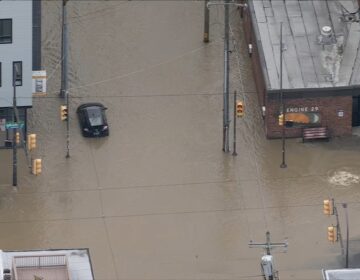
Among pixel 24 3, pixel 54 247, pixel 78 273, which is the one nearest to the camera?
pixel 78 273

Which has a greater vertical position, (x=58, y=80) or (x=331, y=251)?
(x=58, y=80)

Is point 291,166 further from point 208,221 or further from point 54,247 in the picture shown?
point 54,247

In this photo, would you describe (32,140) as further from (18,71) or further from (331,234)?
(331,234)

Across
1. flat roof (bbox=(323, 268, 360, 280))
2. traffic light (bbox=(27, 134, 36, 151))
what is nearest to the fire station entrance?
traffic light (bbox=(27, 134, 36, 151))

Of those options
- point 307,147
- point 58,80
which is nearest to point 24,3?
point 58,80

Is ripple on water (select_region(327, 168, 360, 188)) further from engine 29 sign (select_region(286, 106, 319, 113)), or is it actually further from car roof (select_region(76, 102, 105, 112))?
car roof (select_region(76, 102, 105, 112))

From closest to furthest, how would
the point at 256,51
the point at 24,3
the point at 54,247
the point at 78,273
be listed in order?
the point at 78,273, the point at 54,247, the point at 24,3, the point at 256,51

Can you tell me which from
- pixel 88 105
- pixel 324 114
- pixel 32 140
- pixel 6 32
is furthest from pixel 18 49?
pixel 324 114

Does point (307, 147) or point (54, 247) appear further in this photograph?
point (307, 147)
